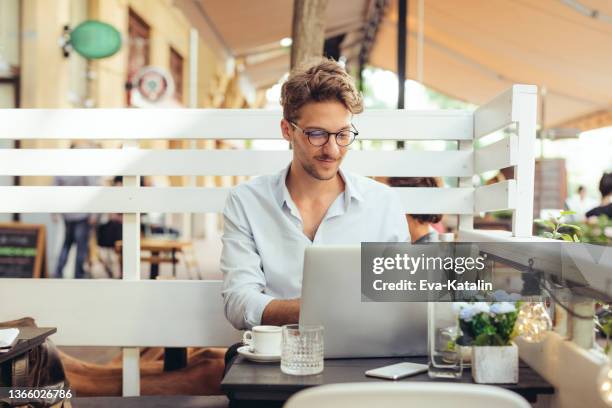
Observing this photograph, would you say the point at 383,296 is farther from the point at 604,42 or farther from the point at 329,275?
the point at 604,42

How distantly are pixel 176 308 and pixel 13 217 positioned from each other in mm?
6063

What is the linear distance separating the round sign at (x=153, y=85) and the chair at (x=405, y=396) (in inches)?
413

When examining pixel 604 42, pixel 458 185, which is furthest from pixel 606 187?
pixel 458 185

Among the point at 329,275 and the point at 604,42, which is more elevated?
the point at 604,42

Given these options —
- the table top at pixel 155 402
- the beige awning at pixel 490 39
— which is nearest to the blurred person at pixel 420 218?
the table top at pixel 155 402

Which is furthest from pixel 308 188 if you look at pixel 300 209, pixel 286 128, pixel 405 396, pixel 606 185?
pixel 606 185

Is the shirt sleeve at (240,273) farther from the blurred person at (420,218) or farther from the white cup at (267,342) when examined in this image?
the blurred person at (420,218)

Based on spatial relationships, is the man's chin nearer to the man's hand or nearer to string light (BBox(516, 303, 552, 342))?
the man's hand

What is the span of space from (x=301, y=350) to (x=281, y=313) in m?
0.53

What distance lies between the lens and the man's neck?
97.8 inches

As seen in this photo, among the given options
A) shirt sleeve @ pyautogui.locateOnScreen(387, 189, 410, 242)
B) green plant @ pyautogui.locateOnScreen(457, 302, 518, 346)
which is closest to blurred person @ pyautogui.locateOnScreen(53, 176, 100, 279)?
shirt sleeve @ pyautogui.locateOnScreen(387, 189, 410, 242)

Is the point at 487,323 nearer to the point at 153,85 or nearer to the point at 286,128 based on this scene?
the point at 286,128

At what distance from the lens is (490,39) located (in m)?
9.39

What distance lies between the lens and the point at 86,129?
3287 mm
